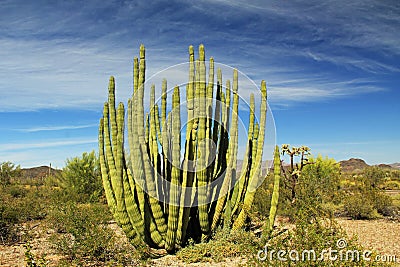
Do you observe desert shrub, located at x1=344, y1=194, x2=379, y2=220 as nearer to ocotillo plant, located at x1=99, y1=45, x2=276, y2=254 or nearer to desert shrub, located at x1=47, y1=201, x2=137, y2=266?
ocotillo plant, located at x1=99, y1=45, x2=276, y2=254

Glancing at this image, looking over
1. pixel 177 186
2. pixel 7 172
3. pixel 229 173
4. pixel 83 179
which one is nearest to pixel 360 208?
pixel 229 173

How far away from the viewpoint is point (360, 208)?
11.8m

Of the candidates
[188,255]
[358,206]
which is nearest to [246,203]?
[188,255]

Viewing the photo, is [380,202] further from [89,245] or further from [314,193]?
[89,245]

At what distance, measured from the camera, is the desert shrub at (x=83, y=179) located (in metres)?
15.0

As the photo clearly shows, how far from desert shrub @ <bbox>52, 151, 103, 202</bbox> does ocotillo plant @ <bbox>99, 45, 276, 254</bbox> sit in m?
7.76

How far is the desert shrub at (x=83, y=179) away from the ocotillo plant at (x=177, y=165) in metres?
7.76

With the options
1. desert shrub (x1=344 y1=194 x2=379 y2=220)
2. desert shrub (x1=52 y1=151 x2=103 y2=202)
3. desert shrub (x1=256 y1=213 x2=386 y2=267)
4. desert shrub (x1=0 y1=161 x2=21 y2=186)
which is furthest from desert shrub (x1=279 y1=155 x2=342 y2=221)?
desert shrub (x1=0 y1=161 x2=21 y2=186)

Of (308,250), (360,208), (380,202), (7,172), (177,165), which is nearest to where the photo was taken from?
(308,250)

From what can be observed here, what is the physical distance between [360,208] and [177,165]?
7.59 meters

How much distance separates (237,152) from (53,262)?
389 centimetres

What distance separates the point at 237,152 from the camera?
7.60m

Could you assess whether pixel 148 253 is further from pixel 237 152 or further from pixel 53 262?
pixel 237 152

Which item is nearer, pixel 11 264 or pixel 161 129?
pixel 11 264
